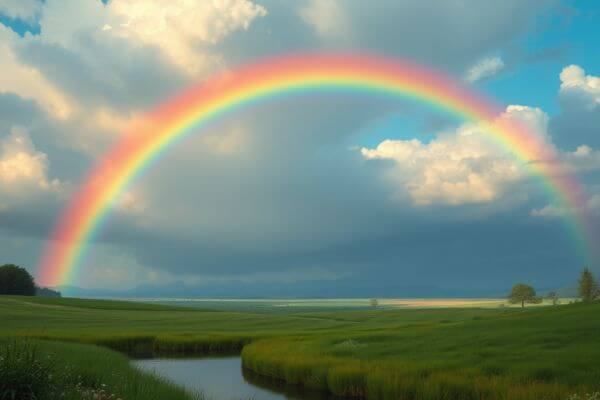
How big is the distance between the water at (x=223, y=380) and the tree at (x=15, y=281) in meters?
117

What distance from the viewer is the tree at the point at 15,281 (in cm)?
13925

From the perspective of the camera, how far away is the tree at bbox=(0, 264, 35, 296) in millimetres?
139250

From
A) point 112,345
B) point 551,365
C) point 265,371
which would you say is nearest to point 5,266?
point 112,345

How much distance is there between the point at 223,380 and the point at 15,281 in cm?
13077

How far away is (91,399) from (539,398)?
49.3 feet

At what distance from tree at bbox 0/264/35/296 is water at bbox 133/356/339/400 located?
117m

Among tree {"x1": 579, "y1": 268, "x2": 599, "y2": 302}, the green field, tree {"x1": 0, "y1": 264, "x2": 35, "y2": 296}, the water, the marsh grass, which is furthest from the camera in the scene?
tree {"x1": 0, "y1": 264, "x2": 35, "y2": 296}

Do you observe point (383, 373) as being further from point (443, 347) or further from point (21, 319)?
point (21, 319)

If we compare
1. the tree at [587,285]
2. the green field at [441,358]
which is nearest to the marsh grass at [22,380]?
the green field at [441,358]

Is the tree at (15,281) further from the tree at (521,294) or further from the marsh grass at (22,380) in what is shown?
the marsh grass at (22,380)

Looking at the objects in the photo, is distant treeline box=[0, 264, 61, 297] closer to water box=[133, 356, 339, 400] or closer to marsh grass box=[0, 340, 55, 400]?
water box=[133, 356, 339, 400]

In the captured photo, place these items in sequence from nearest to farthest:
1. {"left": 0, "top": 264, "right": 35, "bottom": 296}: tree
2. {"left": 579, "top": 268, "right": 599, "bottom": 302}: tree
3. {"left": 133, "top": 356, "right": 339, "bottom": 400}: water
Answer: {"left": 133, "top": 356, "right": 339, "bottom": 400}: water
{"left": 579, "top": 268, "right": 599, "bottom": 302}: tree
{"left": 0, "top": 264, "right": 35, "bottom": 296}: tree

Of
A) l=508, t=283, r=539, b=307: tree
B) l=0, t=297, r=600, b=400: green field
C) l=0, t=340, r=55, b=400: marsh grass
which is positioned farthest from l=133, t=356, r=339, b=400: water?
l=508, t=283, r=539, b=307: tree

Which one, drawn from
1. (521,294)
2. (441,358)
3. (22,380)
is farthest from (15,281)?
(22,380)
